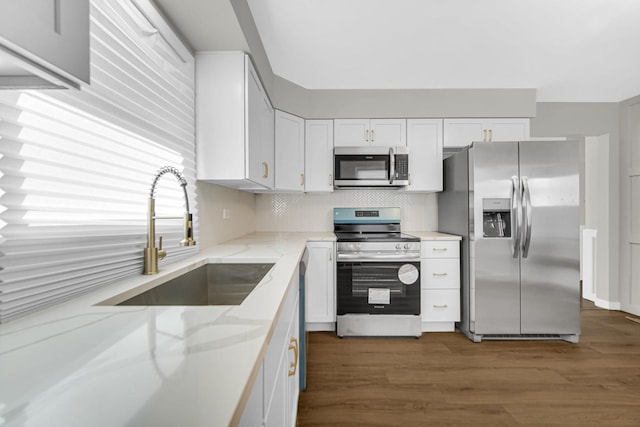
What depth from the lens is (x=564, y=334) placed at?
9.46 feet

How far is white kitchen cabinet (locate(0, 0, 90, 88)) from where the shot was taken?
433 mm

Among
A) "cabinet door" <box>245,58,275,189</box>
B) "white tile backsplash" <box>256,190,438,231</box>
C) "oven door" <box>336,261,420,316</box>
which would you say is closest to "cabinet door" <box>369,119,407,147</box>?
"white tile backsplash" <box>256,190,438,231</box>

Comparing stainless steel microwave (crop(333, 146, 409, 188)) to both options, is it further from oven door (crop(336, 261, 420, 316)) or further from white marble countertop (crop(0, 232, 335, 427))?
A: white marble countertop (crop(0, 232, 335, 427))

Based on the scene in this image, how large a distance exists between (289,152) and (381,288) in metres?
1.61

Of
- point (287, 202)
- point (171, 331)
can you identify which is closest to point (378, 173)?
point (287, 202)

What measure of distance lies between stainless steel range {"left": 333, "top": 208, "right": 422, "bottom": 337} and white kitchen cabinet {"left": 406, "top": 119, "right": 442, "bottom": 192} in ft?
2.50

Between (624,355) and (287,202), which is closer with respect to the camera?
(624,355)

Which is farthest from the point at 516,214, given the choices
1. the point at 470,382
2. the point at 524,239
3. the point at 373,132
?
the point at 373,132

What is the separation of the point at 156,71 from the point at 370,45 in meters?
1.63

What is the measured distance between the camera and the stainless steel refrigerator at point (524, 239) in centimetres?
279

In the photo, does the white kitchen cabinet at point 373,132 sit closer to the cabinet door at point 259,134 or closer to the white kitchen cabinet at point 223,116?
the cabinet door at point 259,134

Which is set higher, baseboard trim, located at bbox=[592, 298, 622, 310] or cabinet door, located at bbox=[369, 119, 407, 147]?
cabinet door, located at bbox=[369, 119, 407, 147]

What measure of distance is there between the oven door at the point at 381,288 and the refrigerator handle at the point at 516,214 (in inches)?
32.6

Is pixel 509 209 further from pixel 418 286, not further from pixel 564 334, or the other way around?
pixel 564 334
